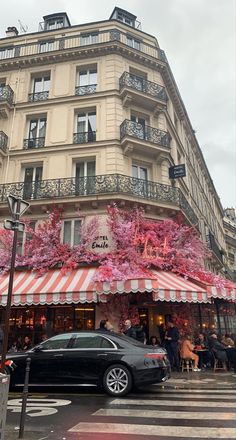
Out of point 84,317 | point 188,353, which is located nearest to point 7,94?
point 84,317

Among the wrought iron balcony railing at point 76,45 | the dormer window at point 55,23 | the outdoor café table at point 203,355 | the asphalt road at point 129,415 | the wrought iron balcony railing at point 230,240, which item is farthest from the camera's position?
the wrought iron balcony railing at point 230,240

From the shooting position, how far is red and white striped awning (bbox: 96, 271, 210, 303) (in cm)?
1215

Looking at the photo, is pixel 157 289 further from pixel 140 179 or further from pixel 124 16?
pixel 124 16

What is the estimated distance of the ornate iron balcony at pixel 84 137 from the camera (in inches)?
707

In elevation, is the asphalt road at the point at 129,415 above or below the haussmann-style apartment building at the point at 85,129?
below

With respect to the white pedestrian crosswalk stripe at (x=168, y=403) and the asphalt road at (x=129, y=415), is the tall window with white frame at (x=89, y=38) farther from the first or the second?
the white pedestrian crosswalk stripe at (x=168, y=403)

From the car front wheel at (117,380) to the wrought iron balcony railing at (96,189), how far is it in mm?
9057

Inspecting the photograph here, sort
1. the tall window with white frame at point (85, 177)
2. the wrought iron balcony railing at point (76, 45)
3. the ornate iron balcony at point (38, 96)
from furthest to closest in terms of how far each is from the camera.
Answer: the wrought iron balcony railing at point (76, 45)
the ornate iron balcony at point (38, 96)
the tall window with white frame at point (85, 177)

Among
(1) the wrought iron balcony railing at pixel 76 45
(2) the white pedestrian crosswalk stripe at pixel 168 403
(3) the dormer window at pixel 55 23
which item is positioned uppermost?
(3) the dormer window at pixel 55 23

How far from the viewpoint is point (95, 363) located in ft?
26.5

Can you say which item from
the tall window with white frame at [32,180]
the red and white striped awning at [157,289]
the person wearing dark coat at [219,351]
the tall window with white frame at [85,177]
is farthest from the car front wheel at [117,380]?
the tall window with white frame at [32,180]

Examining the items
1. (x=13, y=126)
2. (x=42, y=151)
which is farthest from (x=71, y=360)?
(x=13, y=126)

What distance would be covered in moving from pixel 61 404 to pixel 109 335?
2.00 m

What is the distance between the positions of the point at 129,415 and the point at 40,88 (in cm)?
1850
